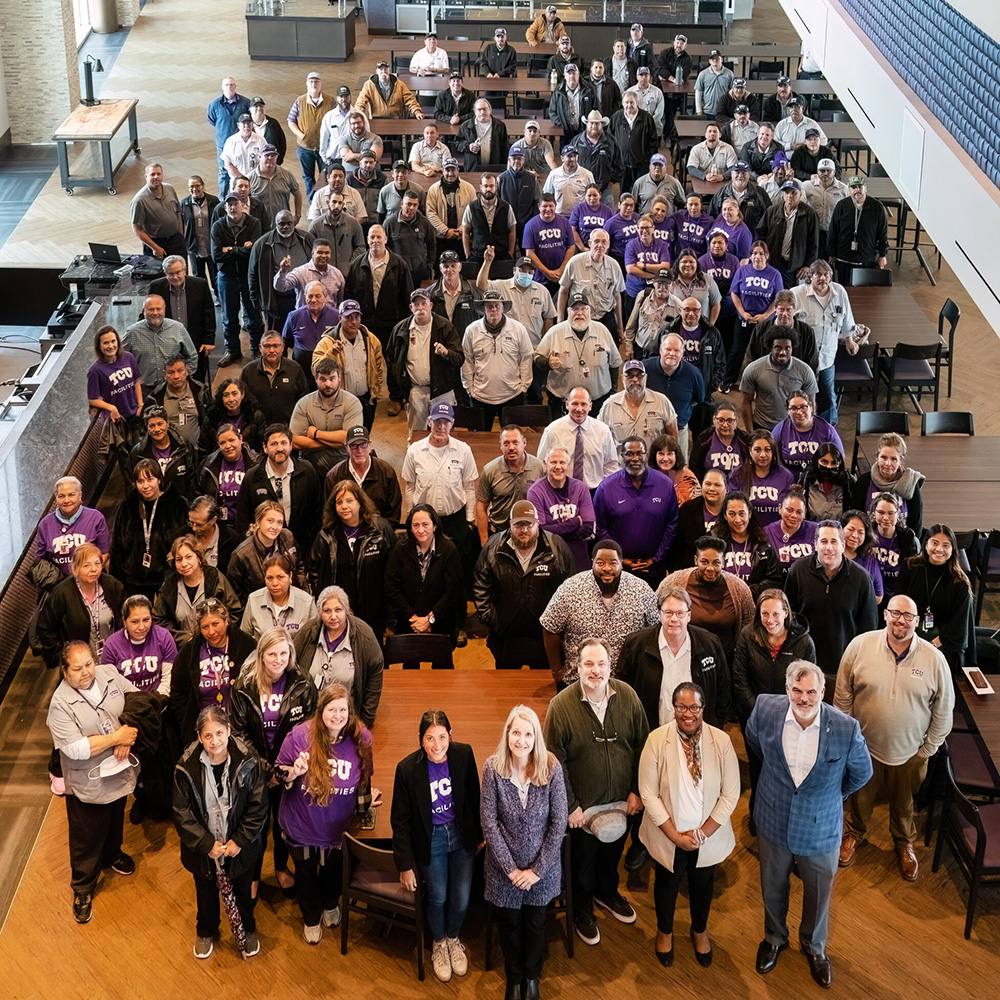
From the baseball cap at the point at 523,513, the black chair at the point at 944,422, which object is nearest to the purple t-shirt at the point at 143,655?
the baseball cap at the point at 523,513

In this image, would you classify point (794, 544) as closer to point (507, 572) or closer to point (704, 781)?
point (507, 572)

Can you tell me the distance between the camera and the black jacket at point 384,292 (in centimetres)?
973

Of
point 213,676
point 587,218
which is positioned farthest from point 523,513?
point 587,218

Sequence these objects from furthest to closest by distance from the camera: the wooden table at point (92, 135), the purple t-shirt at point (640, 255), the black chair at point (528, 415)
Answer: the wooden table at point (92, 135) → the purple t-shirt at point (640, 255) → the black chair at point (528, 415)

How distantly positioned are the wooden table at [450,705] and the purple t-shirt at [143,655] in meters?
1.03

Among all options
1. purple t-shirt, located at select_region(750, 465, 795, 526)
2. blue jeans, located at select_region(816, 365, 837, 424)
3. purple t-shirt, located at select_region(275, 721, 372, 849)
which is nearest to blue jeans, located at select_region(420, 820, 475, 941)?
purple t-shirt, located at select_region(275, 721, 372, 849)

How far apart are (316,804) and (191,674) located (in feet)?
3.04

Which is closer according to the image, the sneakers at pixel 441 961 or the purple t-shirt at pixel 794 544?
the sneakers at pixel 441 961

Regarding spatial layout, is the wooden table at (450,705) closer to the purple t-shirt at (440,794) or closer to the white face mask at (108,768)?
the purple t-shirt at (440,794)

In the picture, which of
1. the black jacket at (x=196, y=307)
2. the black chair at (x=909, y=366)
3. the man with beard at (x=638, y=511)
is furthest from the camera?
the black chair at (x=909, y=366)

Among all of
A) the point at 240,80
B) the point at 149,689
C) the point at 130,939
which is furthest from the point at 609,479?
the point at 240,80

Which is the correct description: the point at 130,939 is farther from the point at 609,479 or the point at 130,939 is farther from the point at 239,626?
the point at 609,479

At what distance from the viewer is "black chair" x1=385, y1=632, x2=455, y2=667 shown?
639 centimetres

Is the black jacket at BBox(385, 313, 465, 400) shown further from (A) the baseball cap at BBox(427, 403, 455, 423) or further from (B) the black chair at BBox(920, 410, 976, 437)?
(B) the black chair at BBox(920, 410, 976, 437)
